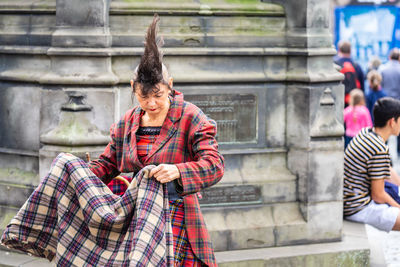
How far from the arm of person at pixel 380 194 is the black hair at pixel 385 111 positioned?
1.75ft

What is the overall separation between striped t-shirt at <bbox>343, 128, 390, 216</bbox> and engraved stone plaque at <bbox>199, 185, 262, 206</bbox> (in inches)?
39.6

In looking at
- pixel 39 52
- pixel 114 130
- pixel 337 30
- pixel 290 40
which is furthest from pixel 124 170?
pixel 337 30

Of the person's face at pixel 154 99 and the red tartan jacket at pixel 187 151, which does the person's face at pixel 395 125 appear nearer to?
the red tartan jacket at pixel 187 151

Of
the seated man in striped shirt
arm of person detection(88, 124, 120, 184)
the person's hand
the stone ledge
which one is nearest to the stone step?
the stone ledge

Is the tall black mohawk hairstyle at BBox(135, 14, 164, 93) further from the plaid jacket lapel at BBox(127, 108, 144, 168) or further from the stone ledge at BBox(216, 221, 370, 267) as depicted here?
the stone ledge at BBox(216, 221, 370, 267)

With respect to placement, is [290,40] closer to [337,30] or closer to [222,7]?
[222,7]

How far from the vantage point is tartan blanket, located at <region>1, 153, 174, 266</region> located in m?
3.97

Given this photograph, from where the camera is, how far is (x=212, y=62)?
6551 millimetres

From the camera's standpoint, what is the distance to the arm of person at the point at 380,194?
7031mm

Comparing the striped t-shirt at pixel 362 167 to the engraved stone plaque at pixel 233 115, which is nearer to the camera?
the engraved stone plaque at pixel 233 115

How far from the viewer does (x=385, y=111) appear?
23.4 ft

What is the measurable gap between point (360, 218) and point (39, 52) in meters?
3.29

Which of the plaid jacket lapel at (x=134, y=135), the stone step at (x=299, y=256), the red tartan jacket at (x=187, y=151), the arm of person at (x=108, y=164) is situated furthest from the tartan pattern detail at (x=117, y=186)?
the stone step at (x=299, y=256)

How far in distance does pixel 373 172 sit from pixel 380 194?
0.25m
